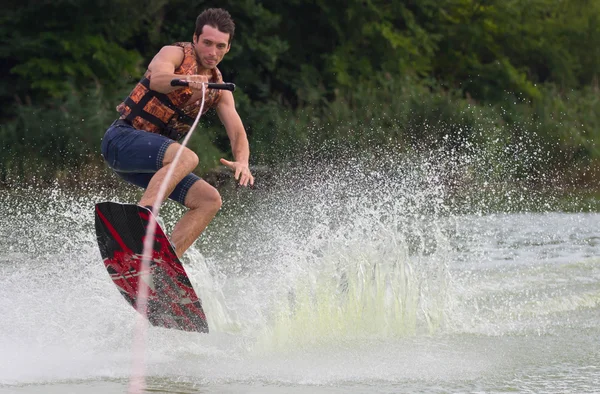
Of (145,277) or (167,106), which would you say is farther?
(167,106)

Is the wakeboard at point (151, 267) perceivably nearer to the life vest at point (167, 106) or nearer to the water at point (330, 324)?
the water at point (330, 324)

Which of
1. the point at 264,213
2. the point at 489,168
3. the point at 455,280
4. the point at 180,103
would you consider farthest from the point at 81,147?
the point at 180,103

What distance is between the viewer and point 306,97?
21922 mm

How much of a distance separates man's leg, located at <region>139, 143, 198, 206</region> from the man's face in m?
0.51

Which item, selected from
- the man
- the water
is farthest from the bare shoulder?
the water

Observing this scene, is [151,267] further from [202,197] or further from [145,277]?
[202,197]

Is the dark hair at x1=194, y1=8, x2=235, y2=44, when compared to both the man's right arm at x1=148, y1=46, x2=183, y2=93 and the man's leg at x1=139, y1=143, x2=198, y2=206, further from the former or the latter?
the man's leg at x1=139, y1=143, x2=198, y2=206

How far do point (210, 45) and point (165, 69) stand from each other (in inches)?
12.2

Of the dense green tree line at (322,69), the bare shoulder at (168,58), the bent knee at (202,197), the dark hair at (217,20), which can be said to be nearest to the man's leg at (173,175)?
the bent knee at (202,197)

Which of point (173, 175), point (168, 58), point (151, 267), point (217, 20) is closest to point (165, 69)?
point (168, 58)

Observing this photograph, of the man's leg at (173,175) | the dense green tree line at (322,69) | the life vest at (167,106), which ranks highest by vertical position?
→ the dense green tree line at (322,69)

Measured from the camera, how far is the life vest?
629cm

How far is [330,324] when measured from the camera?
20.8 feet

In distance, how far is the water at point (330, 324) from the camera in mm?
5359
